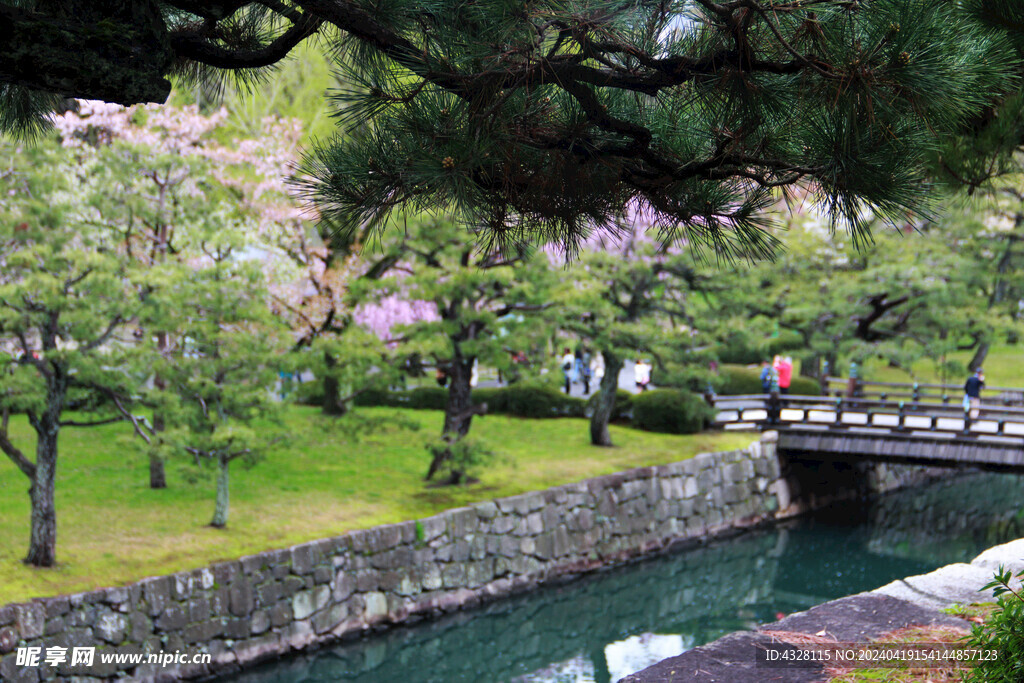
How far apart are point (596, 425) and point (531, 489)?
3.73 m

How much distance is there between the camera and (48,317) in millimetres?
9312

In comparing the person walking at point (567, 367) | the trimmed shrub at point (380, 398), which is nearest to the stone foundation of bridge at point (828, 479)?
the person walking at point (567, 367)

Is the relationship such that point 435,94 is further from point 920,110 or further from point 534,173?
point 920,110

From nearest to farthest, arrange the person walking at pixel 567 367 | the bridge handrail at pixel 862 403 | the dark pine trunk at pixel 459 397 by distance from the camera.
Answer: the dark pine trunk at pixel 459 397, the bridge handrail at pixel 862 403, the person walking at pixel 567 367

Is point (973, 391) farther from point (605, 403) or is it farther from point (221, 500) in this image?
point (221, 500)

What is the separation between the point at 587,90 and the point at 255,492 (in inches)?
410

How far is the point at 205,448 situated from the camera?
421 inches

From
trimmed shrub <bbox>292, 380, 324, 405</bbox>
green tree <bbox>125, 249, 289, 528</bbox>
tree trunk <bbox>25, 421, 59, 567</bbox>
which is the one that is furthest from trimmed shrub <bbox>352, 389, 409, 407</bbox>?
tree trunk <bbox>25, 421, 59, 567</bbox>

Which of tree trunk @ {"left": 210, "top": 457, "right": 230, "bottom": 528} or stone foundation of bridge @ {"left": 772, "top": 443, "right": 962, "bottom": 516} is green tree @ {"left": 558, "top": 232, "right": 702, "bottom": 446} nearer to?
stone foundation of bridge @ {"left": 772, "top": 443, "right": 962, "bottom": 516}

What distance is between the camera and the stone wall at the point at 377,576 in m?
8.66

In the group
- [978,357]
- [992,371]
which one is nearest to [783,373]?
[978,357]

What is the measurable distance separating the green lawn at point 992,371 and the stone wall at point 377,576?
1572 cm

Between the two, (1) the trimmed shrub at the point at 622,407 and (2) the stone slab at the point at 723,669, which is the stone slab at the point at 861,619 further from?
(1) the trimmed shrub at the point at 622,407

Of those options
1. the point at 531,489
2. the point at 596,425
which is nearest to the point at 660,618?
the point at 531,489
